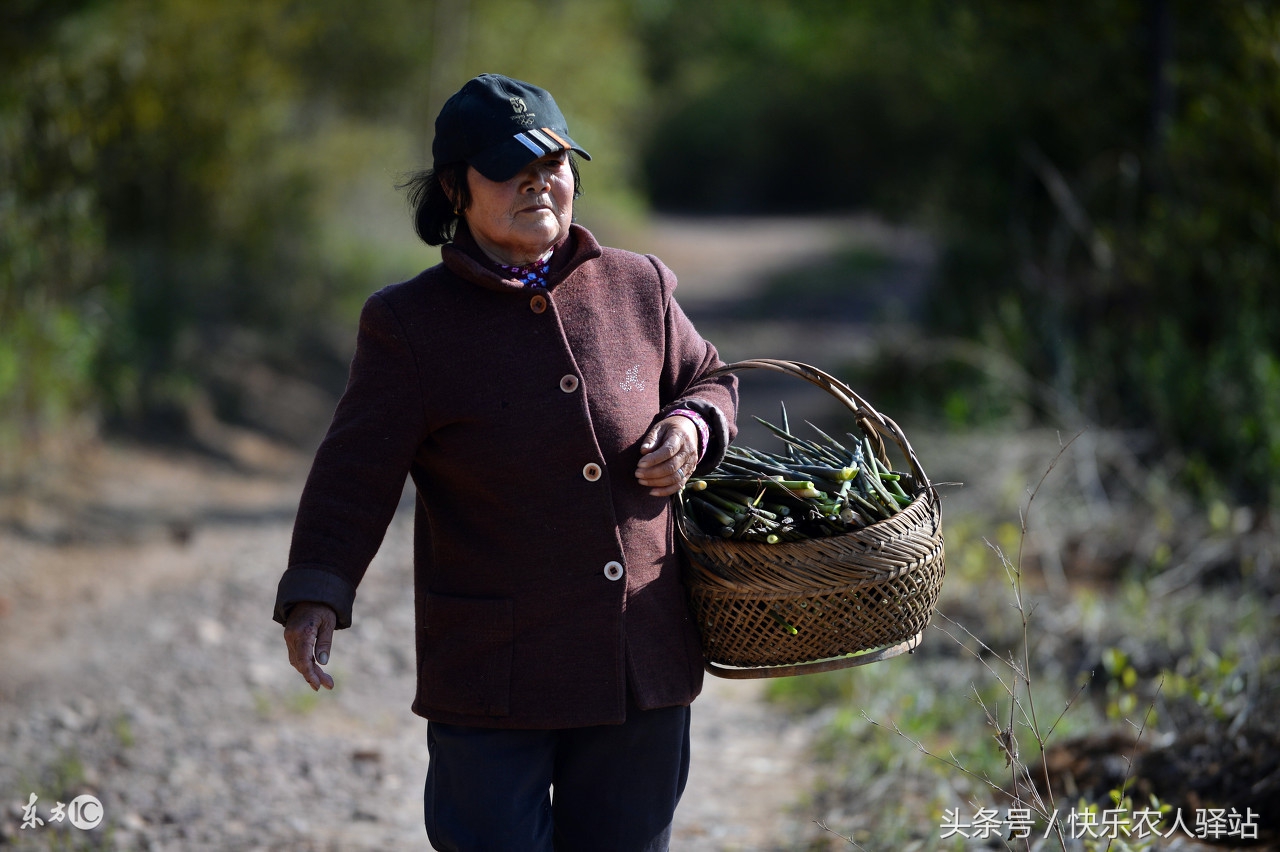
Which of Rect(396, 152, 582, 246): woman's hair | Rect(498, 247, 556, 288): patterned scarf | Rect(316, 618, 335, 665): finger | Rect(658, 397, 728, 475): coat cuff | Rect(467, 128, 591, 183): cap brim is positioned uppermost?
Rect(467, 128, 591, 183): cap brim

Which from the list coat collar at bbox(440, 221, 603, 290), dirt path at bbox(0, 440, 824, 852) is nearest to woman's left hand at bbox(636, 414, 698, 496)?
coat collar at bbox(440, 221, 603, 290)

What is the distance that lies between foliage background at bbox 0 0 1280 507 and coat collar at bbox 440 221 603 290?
3.82 m

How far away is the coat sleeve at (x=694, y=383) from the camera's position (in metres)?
2.19

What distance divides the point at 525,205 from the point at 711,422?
0.50 meters

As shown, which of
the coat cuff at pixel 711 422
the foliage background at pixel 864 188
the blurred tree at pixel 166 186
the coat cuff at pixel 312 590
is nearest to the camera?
the coat cuff at pixel 312 590

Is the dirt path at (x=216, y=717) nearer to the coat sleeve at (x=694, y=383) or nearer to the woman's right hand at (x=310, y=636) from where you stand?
the woman's right hand at (x=310, y=636)

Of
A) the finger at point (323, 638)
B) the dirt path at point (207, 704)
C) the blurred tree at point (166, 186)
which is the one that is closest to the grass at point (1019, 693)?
the dirt path at point (207, 704)

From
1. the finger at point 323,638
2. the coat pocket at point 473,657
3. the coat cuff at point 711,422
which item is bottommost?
the coat pocket at point 473,657

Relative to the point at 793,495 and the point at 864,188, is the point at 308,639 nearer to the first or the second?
the point at 793,495

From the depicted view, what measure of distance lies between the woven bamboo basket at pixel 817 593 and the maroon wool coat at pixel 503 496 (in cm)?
10

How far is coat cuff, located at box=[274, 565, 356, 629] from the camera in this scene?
1954 mm

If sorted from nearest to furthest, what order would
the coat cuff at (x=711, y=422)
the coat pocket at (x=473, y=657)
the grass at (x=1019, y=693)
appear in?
the coat pocket at (x=473, y=657), the coat cuff at (x=711, y=422), the grass at (x=1019, y=693)

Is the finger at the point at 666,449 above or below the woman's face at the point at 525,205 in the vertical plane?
below

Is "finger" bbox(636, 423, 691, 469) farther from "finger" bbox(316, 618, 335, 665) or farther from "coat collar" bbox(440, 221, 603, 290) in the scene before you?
"finger" bbox(316, 618, 335, 665)
